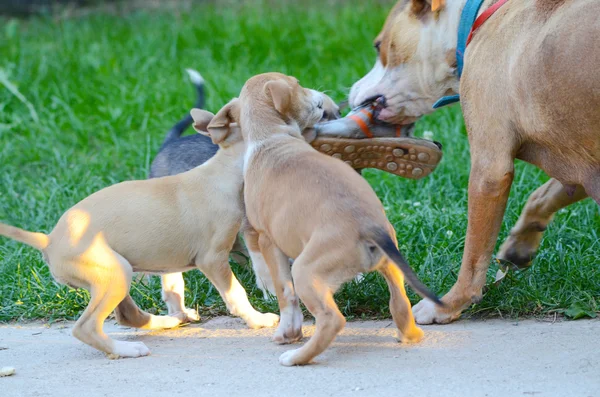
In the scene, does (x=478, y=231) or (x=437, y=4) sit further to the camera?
(x=437, y=4)

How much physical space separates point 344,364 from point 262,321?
732 mm

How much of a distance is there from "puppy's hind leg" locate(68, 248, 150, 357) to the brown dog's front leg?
1.37m

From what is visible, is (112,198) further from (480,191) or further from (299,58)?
(299,58)

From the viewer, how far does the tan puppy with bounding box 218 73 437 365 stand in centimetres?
338

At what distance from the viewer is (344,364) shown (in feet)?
11.5

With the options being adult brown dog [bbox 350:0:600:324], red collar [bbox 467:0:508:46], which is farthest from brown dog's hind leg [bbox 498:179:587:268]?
red collar [bbox 467:0:508:46]

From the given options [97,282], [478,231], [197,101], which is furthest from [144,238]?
[197,101]

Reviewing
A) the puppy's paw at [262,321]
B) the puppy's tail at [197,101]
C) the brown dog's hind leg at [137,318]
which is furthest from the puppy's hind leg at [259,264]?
the puppy's tail at [197,101]

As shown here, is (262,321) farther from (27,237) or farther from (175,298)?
(27,237)

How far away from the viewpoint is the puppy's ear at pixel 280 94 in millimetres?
4004

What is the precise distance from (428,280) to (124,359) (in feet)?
5.13

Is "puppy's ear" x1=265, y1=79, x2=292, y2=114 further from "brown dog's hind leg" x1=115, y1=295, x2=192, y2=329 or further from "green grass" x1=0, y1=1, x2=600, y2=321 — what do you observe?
"brown dog's hind leg" x1=115, y1=295, x2=192, y2=329

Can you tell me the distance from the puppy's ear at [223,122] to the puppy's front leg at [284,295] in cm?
56

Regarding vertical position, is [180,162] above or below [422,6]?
below
